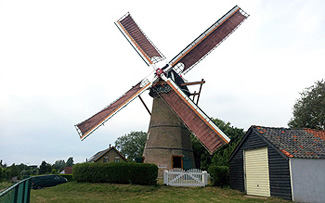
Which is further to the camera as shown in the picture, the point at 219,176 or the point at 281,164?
the point at 219,176

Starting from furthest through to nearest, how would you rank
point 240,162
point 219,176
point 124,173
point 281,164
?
point 219,176, point 124,173, point 240,162, point 281,164

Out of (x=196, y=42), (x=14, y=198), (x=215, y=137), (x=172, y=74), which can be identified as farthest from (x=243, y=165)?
(x=14, y=198)

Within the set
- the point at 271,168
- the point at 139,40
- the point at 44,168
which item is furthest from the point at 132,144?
the point at 271,168

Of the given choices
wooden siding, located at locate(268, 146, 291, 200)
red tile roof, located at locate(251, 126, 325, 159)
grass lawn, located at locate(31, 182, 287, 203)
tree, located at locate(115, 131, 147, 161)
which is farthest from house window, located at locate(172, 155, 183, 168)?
tree, located at locate(115, 131, 147, 161)

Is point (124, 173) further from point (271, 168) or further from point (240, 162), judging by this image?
point (271, 168)

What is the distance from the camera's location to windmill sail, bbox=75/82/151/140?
19.0 m

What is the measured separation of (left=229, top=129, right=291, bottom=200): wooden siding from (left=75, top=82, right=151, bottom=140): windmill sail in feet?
29.0

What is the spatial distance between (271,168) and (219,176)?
19.2ft

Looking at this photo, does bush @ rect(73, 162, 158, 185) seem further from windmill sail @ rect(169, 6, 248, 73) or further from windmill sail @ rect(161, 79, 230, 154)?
windmill sail @ rect(169, 6, 248, 73)

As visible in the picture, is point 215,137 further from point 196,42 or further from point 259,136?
point 196,42

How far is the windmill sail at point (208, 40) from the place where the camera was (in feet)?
72.6

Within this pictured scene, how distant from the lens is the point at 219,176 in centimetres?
1897

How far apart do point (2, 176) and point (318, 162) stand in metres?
36.9

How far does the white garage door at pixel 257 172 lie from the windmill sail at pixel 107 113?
944 cm
